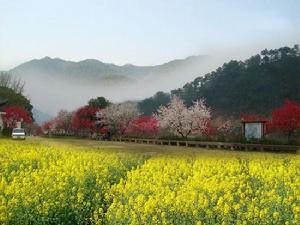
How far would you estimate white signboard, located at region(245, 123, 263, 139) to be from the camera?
51.7 meters

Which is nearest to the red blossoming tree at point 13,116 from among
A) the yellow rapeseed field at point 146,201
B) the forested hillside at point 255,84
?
the forested hillside at point 255,84

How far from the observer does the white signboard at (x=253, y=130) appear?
170 feet

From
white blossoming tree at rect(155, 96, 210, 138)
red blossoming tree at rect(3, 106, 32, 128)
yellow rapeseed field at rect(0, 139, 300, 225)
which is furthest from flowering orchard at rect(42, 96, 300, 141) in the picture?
yellow rapeseed field at rect(0, 139, 300, 225)

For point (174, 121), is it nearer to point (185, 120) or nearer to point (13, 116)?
point (185, 120)

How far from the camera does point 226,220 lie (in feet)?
31.8

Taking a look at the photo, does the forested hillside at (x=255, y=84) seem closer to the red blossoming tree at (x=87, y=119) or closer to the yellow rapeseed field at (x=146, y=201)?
the red blossoming tree at (x=87, y=119)

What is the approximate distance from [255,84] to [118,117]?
2891 centimetres

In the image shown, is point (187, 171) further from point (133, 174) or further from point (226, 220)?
point (226, 220)

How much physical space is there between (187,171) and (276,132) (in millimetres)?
66690

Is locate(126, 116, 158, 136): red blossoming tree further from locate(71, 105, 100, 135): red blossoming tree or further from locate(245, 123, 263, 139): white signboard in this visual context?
locate(245, 123, 263, 139): white signboard

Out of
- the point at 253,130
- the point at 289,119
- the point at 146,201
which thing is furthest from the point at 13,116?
the point at 146,201

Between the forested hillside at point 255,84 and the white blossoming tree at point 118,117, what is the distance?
23560 millimetres

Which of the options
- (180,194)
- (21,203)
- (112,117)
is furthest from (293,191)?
(112,117)

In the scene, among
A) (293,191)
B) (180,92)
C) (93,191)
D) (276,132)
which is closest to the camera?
(293,191)
